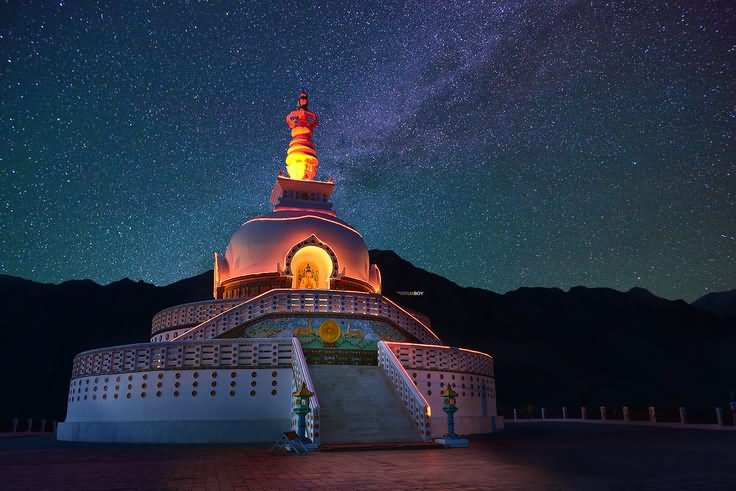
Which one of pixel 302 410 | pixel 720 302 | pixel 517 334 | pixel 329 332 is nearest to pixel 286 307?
pixel 329 332

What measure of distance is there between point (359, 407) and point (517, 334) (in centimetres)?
8005

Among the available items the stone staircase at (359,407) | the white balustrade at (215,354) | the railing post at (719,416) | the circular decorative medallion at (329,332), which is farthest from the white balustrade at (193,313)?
the railing post at (719,416)

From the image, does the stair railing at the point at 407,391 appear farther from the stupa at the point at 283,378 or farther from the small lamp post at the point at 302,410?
the small lamp post at the point at 302,410

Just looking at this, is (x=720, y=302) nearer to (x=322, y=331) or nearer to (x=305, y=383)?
(x=322, y=331)

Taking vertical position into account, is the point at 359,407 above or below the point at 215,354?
below

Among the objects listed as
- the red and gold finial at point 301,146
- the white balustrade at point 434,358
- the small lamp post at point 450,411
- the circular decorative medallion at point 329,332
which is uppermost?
the red and gold finial at point 301,146

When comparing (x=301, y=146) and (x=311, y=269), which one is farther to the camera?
(x=301, y=146)

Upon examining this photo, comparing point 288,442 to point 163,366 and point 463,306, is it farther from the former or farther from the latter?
point 463,306

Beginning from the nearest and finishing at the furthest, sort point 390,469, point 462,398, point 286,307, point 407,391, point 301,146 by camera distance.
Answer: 1. point 390,469
2. point 407,391
3. point 462,398
4. point 286,307
5. point 301,146

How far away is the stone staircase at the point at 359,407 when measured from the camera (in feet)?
57.0

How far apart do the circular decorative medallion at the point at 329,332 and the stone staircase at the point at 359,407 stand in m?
2.47

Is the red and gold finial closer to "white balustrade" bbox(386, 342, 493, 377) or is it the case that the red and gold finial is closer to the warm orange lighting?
the warm orange lighting

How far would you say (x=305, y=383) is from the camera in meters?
17.6

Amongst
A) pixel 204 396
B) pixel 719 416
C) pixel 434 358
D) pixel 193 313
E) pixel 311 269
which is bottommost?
pixel 719 416
